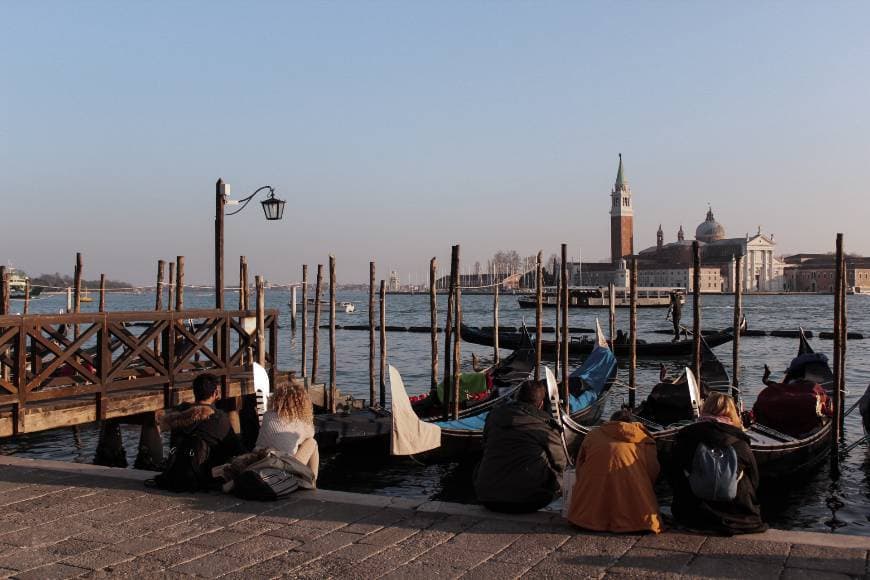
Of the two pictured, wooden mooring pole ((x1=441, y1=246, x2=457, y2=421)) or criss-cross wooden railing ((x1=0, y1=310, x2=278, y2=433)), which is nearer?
criss-cross wooden railing ((x1=0, y1=310, x2=278, y2=433))

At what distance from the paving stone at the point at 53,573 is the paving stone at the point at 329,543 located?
1007 millimetres

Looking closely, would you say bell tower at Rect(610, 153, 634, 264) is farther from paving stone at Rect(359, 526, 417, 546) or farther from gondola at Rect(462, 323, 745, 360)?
paving stone at Rect(359, 526, 417, 546)

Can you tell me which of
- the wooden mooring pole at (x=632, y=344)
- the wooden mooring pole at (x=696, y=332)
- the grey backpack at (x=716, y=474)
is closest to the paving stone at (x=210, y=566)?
the grey backpack at (x=716, y=474)

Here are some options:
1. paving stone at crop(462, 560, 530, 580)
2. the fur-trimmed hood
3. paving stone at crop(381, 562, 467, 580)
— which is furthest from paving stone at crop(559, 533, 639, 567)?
the fur-trimmed hood

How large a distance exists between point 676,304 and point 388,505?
23.9 m

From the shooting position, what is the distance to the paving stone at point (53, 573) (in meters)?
3.64

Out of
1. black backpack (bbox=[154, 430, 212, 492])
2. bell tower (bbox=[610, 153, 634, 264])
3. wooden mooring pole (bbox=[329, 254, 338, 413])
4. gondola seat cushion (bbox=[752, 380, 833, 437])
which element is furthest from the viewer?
bell tower (bbox=[610, 153, 634, 264])

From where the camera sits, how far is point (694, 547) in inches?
157

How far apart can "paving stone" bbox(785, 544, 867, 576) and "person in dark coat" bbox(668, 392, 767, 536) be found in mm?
316

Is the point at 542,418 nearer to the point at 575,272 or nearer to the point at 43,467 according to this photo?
the point at 43,467

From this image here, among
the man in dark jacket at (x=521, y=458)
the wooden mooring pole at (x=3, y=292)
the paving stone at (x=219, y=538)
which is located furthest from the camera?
the wooden mooring pole at (x=3, y=292)

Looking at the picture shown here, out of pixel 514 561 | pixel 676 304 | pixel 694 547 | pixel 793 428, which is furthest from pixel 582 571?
pixel 676 304

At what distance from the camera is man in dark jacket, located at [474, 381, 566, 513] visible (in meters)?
4.59

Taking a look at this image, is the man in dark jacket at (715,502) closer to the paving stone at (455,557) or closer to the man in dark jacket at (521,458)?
the man in dark jacket at (521,458)
